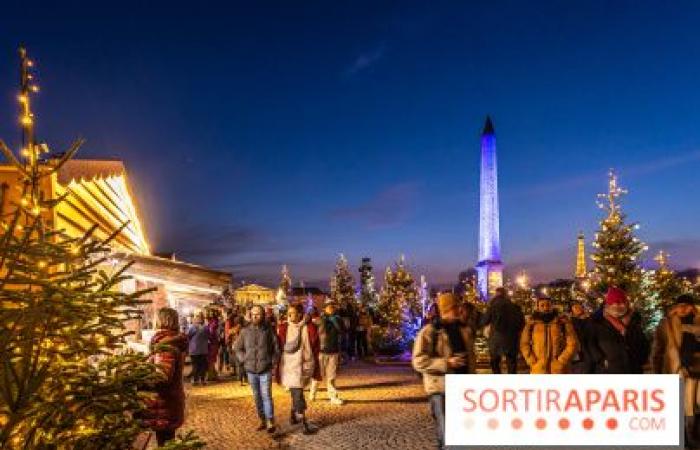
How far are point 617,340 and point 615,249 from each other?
1930 centimetres

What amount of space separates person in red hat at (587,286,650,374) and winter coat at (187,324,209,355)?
418 inches

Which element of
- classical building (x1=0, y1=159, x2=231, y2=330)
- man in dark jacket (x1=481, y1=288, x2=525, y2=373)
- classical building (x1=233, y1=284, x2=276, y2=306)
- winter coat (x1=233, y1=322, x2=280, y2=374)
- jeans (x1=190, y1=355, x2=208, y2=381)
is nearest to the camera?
classical building (x1=0, y1=159, x2=231, y2=330)

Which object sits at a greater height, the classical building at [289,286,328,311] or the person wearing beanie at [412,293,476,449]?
the person wearing beanie at [412,293,476,449]

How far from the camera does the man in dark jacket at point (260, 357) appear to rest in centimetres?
998

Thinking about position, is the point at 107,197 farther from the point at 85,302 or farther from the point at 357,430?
the point at 85,302

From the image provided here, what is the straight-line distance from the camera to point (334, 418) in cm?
1128

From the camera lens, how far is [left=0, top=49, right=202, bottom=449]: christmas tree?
319 cm

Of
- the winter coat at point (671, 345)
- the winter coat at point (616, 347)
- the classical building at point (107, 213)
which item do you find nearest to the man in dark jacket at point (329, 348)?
the classical building at point (107, 213)

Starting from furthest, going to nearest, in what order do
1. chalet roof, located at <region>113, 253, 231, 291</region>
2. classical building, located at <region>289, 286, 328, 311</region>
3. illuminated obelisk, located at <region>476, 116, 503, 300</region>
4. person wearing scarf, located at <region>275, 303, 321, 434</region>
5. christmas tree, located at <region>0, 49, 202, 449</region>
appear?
illuminated obelisk, located at <region>476, 116, 503, 300</region> → classical building, located at <region>289, 286, 328, 311</region> → chalet roof, located at <region>113, 253, 231, 291</region> → person wearing scarf, located at <region>275, 303, 321, 434</region> → christmas tree, located at <region>0, 49, 202, 449</region>

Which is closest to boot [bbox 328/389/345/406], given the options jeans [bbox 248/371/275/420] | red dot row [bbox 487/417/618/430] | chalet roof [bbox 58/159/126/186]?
jeans [bbox 248/371/275/420]

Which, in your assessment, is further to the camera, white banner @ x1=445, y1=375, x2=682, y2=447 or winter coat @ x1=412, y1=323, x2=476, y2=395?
winter coat @ x1=412, y1=323, x2=476, y2=395

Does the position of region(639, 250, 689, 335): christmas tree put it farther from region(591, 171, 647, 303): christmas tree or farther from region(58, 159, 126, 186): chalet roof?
region(58, 159, 126, 186): chalet roof

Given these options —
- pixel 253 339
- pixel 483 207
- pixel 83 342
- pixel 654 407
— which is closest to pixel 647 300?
pixel 253 339

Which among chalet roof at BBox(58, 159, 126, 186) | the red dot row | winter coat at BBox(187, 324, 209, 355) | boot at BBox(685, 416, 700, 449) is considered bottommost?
boot at BBox(685, 416, 700, 449)
